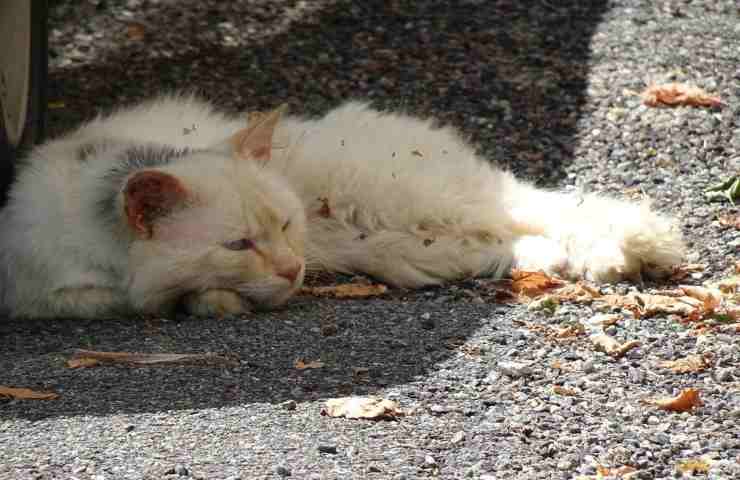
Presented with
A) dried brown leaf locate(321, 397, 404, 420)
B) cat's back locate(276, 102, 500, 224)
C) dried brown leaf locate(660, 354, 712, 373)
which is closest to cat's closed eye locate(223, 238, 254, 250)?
cat's back locate(276, 102, 500, 224)

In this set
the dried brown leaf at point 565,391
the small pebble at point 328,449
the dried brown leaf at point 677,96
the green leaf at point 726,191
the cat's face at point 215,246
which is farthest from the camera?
the dried brown leaf at point 677,96

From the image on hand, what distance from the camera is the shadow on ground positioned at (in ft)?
14.4

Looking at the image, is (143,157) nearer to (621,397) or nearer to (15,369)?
(15,369)

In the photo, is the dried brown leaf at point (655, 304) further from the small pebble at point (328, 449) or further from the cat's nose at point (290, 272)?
the small pebble at point (328, 449)

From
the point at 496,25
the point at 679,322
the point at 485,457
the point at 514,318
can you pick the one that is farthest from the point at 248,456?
the point at 496,25

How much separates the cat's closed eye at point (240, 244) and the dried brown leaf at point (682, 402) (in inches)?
71.8

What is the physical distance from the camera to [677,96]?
7703mm

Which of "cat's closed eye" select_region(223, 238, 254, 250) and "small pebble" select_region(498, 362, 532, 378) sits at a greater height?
"cat's closed eye" select_region(223, 238, 254, 250)

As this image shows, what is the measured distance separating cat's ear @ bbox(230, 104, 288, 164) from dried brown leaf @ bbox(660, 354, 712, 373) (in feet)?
6.71

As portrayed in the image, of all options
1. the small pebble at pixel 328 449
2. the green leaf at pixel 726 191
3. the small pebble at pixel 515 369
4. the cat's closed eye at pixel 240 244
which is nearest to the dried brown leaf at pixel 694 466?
the small pebble at pixel 515 369

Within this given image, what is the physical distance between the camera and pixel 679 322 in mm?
4797

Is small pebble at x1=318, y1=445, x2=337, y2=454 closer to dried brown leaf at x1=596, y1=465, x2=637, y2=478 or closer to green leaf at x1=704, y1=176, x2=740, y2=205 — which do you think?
dried brown leaf at x1=596, y1=465, x2=637, y2=478

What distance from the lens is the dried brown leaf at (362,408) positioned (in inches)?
156

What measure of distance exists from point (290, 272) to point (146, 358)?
0.78 metres
